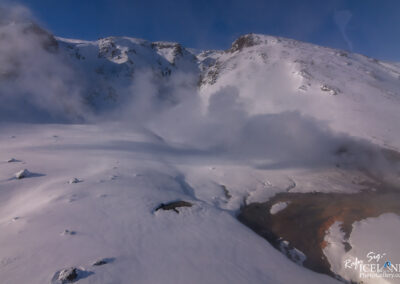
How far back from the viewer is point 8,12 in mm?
23594

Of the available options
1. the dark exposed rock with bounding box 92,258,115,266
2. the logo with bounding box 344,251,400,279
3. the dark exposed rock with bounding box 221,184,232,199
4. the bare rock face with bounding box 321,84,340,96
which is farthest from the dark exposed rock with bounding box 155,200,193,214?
the bare rock face with bounding box 321,84,340,96

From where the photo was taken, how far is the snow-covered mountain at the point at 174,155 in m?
3.94

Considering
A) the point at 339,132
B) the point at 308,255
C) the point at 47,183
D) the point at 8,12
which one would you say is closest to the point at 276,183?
the point at 308,255

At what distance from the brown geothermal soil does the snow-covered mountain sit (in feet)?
0.95

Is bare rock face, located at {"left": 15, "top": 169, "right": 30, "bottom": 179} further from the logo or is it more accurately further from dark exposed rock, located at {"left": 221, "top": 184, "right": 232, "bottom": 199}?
the logo

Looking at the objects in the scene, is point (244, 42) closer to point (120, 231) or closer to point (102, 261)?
point (120, 231)

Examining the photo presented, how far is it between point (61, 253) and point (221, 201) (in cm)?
507

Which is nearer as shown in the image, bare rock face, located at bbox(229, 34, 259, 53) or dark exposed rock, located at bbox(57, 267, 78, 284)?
dark exposed rock, located at bbox(57, 267, 78, 284)

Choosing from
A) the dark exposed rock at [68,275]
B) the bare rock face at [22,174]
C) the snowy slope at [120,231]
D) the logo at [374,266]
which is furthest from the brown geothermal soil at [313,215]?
the bare rock face at [22,174]

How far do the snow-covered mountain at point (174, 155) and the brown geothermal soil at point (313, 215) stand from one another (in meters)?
0.29

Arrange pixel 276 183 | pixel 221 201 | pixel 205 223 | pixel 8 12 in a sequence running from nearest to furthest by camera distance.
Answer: pixel 205 223 → pixel 221 201 → pixel 276 183 → pixel 8 12

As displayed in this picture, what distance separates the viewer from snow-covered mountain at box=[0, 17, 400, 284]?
12.9ft

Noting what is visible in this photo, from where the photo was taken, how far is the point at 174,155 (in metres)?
12.2

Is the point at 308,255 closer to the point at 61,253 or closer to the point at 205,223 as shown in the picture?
the point at 205,223
